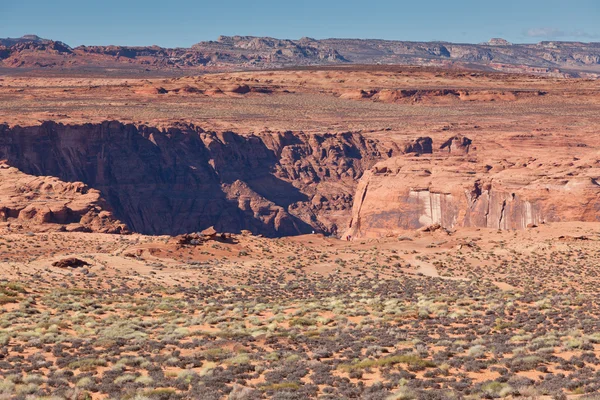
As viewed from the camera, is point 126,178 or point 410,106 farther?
point 410,106

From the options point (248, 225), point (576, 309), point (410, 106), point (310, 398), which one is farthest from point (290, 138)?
point (310, 398)

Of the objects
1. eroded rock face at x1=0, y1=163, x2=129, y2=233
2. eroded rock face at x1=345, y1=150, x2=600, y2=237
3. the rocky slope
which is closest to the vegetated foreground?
eroded rock face at x1=0, y1=163, x2=129, y2=233

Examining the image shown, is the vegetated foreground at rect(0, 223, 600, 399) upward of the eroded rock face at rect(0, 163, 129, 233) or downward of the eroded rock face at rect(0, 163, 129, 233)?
downward

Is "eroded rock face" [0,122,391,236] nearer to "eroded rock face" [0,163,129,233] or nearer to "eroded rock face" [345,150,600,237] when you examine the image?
"eroded rock face" [345,150,600,237]

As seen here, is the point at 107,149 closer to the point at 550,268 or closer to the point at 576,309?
the point at 550,268

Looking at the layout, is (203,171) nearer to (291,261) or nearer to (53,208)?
(53,208)

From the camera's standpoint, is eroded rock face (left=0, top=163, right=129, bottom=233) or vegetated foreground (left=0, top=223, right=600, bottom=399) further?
eroded rock face (left=0, top=163, right=129, bottom=233)

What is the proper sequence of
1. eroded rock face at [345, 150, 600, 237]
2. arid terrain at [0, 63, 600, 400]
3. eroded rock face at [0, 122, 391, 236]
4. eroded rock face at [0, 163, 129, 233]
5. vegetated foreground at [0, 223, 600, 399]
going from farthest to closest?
eroded rock face at [0, 122, 391, 236] < eroded rock face at [345, 150, 600, 237] < eroded rock face at [0, 163, 129, 233] < arid terrain at [0, 63, 600, 400] < vegetated foreground at [0, 223, 600, 399]

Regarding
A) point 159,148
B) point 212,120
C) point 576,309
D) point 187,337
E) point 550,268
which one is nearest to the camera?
point 187,337
